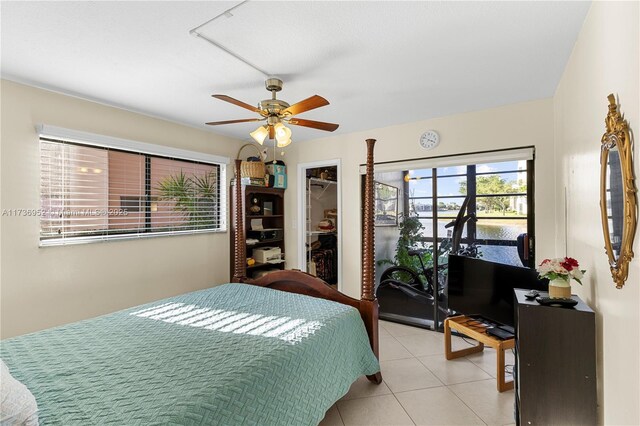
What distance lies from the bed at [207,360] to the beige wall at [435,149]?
1.39 metres

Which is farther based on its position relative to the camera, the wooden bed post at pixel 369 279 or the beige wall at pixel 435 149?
the beige wall at pixel 435 149

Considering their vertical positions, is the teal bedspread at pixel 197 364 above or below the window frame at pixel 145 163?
below

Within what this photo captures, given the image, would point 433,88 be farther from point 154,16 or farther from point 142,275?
point 142,275

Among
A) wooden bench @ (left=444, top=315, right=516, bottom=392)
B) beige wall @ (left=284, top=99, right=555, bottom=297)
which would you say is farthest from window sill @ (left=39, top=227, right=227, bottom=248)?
wooden bench @ (left=444, top=315, right=516, bottom=392)

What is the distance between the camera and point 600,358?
155 cm

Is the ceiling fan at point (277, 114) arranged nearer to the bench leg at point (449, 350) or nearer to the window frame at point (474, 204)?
the window frame at point (474, 204)

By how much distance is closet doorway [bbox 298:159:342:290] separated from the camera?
14.9ft

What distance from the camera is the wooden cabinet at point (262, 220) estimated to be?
4191 millimetres

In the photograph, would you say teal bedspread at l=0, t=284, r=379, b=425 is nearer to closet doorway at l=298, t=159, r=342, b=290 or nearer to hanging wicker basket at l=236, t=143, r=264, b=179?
hanging wicker basket at l=236, t=143, r=264, b=179

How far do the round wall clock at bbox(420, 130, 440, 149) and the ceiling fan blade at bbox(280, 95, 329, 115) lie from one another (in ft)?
6.08

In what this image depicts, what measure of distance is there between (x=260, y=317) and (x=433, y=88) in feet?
7.51

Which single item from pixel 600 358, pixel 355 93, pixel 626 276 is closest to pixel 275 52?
pixel 355 93

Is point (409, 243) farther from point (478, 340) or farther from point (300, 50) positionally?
point (300, 50)

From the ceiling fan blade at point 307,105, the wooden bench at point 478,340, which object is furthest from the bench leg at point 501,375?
the ceiling fan blade at point 307,105
